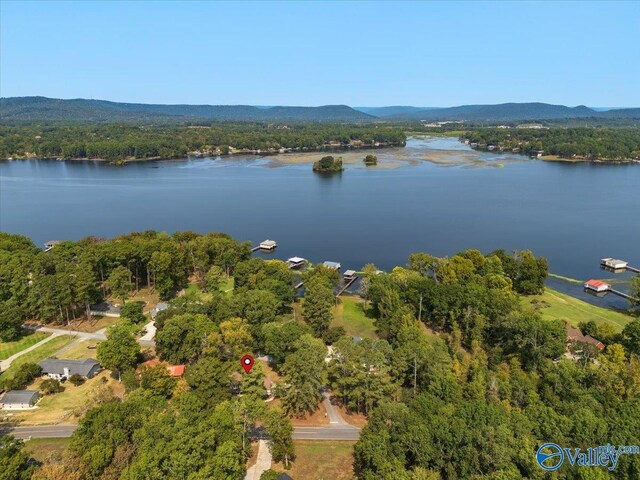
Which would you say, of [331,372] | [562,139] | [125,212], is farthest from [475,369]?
[562,139]

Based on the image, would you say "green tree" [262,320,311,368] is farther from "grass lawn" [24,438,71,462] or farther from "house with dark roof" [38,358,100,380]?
"grass lawn" [24,438,71,462]

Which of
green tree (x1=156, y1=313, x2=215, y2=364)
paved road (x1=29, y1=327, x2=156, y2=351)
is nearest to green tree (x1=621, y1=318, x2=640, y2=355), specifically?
green tree (x1=156, y1=313, x2=215, y2=364)

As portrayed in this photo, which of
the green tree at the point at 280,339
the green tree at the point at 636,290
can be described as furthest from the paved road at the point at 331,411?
the green tree at the point at 636,290

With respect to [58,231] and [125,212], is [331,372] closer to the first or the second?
[58,231]

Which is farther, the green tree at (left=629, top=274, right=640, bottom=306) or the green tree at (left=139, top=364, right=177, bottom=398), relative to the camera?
the green tree at (left=629, top=274, right=640, bottom=306)

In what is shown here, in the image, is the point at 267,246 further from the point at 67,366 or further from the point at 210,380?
the point at 210,380

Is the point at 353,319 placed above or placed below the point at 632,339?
below

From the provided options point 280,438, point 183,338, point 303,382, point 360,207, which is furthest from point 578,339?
point 360,207
